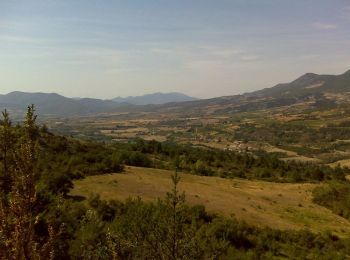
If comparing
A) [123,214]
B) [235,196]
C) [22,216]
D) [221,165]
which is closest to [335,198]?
[235,196]

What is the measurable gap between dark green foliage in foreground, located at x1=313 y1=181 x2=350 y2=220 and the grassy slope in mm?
1540

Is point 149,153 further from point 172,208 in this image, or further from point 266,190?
point 172,208

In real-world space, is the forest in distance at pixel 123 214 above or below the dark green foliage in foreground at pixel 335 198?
above

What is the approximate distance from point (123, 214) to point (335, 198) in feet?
115

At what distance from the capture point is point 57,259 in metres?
24.7

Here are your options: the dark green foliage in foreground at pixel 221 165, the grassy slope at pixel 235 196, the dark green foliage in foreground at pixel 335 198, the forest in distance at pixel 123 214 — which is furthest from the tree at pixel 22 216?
the dark green foliage in foreground at pixel 221 165

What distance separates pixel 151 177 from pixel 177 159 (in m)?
28.6

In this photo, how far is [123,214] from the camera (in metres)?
37.6

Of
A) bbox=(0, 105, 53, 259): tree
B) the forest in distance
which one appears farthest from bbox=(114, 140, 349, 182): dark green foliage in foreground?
bbox=(0, 105, 53, 259): tree

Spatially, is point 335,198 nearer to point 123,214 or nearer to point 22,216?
point 123,214

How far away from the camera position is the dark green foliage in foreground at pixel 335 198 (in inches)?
2187

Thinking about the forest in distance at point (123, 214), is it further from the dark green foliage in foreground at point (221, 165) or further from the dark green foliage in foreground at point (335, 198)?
the dark green foliage in foreground at point (221, 165)

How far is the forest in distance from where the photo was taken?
367 inches

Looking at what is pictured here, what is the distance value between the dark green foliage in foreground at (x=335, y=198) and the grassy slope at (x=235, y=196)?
1540 mm
